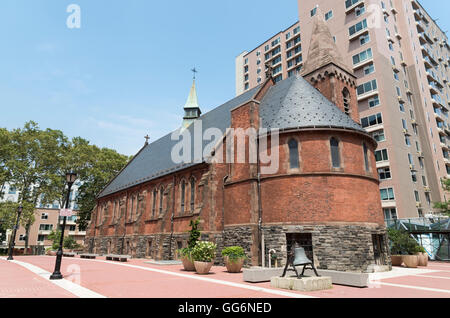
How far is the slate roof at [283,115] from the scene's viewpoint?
66.1 feet

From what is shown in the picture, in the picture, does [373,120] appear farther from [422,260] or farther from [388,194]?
[422,260]

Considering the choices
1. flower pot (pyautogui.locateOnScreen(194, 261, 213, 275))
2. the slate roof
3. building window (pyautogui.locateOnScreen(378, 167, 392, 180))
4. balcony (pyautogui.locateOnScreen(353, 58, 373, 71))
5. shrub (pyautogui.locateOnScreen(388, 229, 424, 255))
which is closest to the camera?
flower pot (pyautogui.locateOnScreen(194, 261, 213, 275))

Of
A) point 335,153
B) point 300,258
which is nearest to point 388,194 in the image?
point 335,153

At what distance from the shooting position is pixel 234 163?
22.8 meters

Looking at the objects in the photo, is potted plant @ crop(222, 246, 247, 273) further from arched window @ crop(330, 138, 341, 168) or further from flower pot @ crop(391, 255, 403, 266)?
flower pot @ crop(391, 255, 403, 266)

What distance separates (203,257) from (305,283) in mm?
7600

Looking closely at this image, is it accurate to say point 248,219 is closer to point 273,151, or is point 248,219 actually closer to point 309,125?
point 273,151

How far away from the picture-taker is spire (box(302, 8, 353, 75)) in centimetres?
2769

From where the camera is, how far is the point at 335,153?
19406 mm

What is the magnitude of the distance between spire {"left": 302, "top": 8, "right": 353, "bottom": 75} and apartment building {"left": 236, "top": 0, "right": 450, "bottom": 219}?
18.0 m

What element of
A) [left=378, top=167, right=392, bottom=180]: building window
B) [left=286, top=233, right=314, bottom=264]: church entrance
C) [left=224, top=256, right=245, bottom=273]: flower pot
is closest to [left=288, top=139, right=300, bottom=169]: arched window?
[left=286, top=233, right=314, bottom=264]: church entrance

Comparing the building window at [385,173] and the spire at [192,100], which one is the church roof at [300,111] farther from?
the building window at [385,173]
